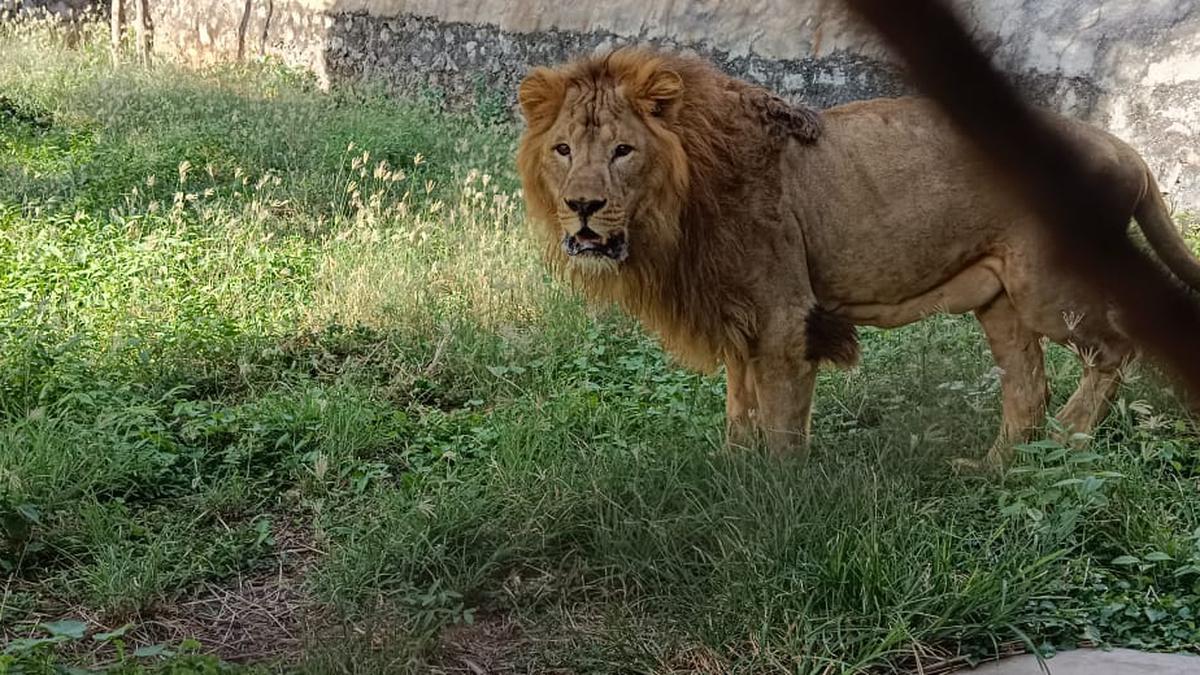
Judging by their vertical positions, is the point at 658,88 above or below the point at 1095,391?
above

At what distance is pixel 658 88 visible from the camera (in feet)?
13.7

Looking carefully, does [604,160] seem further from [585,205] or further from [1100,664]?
[1100,664]

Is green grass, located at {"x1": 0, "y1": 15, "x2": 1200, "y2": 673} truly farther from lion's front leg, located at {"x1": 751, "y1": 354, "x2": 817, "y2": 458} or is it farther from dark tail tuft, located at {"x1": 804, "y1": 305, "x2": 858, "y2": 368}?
dark tail tuft, located at {"x1": 804, "y1": 305, "x2": 858, "y2": 368}

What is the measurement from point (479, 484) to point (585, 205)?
37.4 inches

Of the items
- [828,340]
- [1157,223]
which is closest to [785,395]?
[828,340]

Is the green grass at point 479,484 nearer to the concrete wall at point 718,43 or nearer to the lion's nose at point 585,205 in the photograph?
the lion's nose at point 585,205

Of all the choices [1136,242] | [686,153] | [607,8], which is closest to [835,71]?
[607,8]

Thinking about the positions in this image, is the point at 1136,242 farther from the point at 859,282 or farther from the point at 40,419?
the point at 40,419

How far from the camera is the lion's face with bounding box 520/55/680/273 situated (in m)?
4.05

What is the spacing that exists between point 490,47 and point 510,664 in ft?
24.8

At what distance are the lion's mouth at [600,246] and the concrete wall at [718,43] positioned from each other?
88cm

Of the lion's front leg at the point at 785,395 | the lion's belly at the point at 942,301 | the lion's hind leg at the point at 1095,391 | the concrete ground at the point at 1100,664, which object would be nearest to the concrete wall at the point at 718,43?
the lion's belly at the point at 942,301

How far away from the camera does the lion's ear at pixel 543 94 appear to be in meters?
4.22

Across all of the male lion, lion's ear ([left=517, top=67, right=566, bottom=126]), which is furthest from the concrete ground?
lion's ear ([left=517, top=67, right=566, bottom=126])
